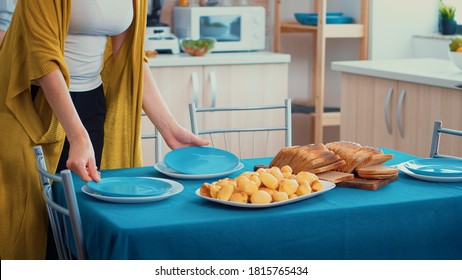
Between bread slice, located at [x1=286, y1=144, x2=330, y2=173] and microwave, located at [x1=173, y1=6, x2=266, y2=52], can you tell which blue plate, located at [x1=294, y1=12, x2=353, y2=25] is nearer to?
microwave, located at [x1=173, y1=6, x2=266, y2=52]

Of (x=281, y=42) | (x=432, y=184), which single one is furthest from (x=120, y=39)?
(x=281, y=42)

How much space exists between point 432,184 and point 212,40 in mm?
2647

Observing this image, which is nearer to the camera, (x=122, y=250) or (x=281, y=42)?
(x=122, y=250)

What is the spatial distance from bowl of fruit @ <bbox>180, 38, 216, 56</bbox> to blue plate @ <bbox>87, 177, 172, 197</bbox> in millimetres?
2519

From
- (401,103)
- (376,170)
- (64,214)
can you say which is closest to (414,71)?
(401,103)

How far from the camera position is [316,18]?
16.2 feet

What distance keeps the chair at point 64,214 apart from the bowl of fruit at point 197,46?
2.46 metres

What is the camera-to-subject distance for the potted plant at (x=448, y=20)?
16.1ft

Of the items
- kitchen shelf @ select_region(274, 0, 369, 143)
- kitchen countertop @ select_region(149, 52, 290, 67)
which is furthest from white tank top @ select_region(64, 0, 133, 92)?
kitchen shelf @ select_region(274, 0, 369, 143)

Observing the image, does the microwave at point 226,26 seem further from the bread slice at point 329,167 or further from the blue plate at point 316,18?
the bread slice at point 329,167

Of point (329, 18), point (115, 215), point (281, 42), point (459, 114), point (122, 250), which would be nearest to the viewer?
point (122, 250)

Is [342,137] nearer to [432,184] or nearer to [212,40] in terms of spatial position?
[212,40]

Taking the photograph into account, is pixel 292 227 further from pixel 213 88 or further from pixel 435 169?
pixel 213 88

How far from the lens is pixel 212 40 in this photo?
14.8 feet
